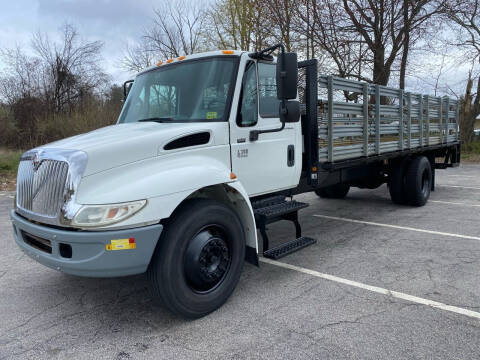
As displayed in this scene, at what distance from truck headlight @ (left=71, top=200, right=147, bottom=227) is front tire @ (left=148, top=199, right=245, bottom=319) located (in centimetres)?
42

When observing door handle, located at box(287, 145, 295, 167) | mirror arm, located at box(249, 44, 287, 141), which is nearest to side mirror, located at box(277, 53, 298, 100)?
mirror arm, located at box(249, 44, 287, 141)

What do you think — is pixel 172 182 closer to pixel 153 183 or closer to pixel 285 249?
pixel 153 183

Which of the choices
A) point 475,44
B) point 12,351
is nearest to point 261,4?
point 475,44

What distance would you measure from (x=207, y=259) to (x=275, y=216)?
1100 millimetres

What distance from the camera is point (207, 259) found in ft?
10.7

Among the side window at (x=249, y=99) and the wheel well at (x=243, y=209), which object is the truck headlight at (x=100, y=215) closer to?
the wheel well at (x=243, y=209)

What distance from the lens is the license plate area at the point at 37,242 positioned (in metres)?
2.90

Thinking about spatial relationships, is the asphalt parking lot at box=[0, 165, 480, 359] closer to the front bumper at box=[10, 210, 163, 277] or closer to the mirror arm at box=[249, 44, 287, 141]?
the front bumper at box=[10, 210, 163, 277]

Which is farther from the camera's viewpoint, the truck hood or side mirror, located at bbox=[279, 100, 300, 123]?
side mirror, located at bbox=[279, 100, 300, 123]

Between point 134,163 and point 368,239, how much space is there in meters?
3.91

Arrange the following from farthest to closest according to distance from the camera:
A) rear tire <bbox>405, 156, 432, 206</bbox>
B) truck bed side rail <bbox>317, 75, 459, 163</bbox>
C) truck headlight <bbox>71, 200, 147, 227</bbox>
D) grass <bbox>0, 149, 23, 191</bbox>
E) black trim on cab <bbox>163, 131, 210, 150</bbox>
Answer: grass <bbox>0, 149, 23, 191</bbox> → rear tire <bbox>405, 156, 432, 206</bbox> → truck bed side rail <bbox>317, 75, 459, 163</bbox> → black trim on cab <bbox>163, 131, 210, 150</bbox> → truck headlight <bbox>71, 200, 147, 227</bbox>

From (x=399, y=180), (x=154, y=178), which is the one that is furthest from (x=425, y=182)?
(x=154, y=178)

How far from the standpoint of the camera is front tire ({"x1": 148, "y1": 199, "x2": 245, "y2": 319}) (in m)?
2.92

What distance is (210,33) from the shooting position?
63.4 feet
